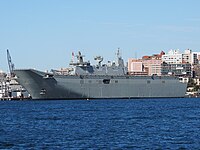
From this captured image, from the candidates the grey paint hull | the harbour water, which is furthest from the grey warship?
the harbour water

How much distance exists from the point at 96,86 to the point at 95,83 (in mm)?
759

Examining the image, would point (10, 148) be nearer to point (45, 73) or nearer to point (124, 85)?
point (45, 73)

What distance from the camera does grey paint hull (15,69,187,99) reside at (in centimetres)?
11531

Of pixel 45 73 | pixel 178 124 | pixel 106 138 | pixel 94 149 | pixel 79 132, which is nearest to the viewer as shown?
pixel 94 149

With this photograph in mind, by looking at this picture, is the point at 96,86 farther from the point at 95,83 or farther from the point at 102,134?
the point at 102,134

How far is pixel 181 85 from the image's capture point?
13875 cm

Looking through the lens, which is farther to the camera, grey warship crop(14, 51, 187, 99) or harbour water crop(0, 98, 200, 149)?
grey warship crop(14, 51, 187, 99)

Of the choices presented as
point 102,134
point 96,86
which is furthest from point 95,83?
point 102,134

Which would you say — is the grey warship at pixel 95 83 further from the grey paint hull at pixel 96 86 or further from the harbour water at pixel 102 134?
the harbour water at pixel 102 134

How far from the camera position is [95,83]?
123750mm

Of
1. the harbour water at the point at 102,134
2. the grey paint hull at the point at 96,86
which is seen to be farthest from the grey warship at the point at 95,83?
the harbour water at the point at 102,134

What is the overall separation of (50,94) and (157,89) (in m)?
27.0

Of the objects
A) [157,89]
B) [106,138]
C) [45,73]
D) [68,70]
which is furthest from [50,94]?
[106,138]

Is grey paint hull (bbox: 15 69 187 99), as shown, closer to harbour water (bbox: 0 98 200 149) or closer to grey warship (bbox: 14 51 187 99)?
grey warship (bbox: 14 51 187 99)
